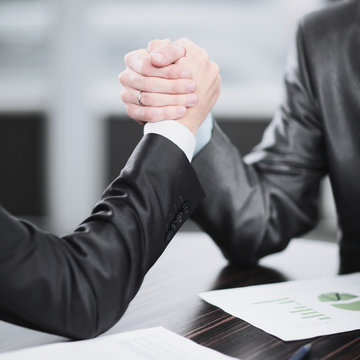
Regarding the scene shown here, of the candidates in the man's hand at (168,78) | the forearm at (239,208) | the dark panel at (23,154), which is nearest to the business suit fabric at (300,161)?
the forearm at (239,208)

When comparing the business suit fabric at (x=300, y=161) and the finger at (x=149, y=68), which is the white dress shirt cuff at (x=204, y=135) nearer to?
the business suit fabric at (x=300, y=161)

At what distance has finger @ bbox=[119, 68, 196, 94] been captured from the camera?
3.24 feet

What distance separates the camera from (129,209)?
30.1 inches

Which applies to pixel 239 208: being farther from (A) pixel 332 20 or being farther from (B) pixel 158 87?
(A) pixel 332 20

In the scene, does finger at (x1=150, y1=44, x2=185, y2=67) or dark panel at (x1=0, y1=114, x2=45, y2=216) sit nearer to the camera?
finger at (x1=150, y1=44, x2=185, y2=67)

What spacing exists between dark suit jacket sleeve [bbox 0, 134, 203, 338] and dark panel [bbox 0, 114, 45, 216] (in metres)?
3.31

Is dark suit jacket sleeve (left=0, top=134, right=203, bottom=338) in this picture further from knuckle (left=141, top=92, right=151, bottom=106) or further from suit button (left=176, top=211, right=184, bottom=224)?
knuckle (left=141, top=92, right=151, bottom=106)

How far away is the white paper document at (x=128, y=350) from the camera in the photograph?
2.08 feet

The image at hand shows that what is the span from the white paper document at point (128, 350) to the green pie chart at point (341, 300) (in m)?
0.26

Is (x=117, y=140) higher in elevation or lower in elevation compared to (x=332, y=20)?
lower

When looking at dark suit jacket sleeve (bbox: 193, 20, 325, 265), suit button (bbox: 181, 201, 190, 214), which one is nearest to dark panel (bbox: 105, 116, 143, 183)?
dark suit jacket sleeve (bbox: 193, 20, 325, 265)

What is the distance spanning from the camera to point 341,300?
0.86m

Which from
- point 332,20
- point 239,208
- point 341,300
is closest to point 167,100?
point 239,208

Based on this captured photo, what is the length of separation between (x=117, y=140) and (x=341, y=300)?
11.0 feet
